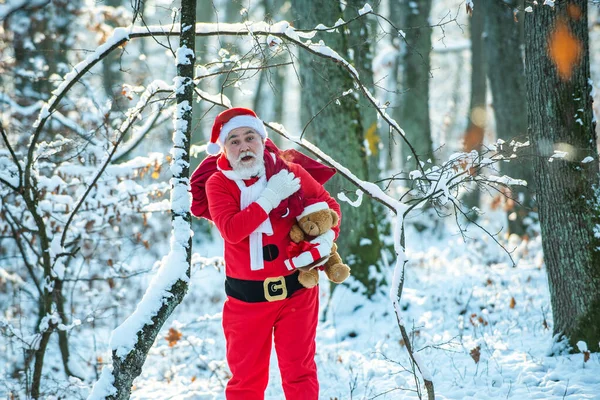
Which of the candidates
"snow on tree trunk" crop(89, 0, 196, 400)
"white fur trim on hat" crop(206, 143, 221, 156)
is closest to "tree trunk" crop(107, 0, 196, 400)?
"snow on tree trunk" crop(89, 0, 196, 400)

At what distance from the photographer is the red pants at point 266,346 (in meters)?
3.06

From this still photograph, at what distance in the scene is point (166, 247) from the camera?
43.7 ft

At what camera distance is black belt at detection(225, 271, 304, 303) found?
305cm

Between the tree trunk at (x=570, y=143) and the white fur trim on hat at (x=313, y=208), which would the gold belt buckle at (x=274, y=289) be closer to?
the white fur trim on hat at (x=313, y=208)

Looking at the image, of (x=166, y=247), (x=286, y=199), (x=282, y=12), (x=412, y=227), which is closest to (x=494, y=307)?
(x=286, y=199)

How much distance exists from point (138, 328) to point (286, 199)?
1082 millimetres

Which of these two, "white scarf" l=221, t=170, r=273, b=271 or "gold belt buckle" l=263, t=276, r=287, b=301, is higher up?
"white scarf" l=221, t=170, r=273, b=271

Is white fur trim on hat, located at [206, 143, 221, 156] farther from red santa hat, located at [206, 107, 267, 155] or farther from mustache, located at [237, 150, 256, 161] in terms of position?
mustache, located at [237, 150, 256, 161]

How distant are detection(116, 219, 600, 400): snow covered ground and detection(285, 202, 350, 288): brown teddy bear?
627mm

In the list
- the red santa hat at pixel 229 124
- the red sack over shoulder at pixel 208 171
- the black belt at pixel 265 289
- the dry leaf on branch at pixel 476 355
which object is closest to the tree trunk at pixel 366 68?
the dry leaf on branch at pixel 476 355

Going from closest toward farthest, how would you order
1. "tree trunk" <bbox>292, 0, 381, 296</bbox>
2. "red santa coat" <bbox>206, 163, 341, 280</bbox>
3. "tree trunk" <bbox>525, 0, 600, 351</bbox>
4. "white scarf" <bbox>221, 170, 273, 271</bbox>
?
"red santa coat" <bbox>206, 163, 341, 280</bbox> → "white scarf" <bbox>221, 170, 273, 271</bbox> → "tree trunk" <bbox>525, 0, 600, 351</bbox> → "tree trunk" <bbox>292, 0, 381, 296</bbox>

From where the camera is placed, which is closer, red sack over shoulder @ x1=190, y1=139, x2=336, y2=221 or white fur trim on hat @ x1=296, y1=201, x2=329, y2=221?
white fur trim on hat @ x1=296, y1=201, x2=329, y2=221

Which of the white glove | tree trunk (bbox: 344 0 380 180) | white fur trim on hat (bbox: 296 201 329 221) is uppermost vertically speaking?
tree trunk (bbox: 344 0 380 180)

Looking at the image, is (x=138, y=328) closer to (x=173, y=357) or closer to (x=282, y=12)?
(x=173, y=357)
